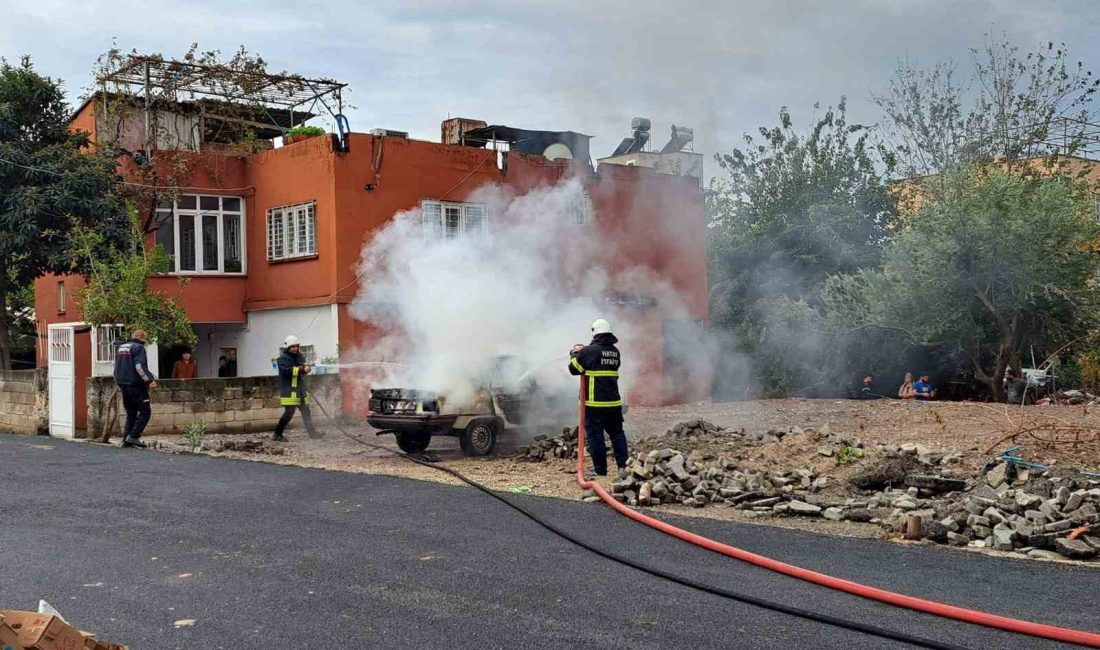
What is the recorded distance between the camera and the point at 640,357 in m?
23.4

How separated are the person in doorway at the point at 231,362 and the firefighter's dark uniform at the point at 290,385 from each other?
8053mm

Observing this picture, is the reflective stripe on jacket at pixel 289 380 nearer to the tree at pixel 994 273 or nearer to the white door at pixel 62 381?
the white door at pixel 62 381

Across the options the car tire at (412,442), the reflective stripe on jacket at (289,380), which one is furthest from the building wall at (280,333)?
the car tire at (412,442)

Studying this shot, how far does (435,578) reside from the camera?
22.4 feet

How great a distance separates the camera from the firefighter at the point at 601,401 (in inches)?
471

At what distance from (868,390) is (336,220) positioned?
14.4 m

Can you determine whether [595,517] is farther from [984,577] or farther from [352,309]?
[352,309]

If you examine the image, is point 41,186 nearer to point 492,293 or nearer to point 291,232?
point 291,232

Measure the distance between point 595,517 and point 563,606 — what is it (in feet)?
10.6

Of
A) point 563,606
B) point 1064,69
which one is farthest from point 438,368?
point 1064,69

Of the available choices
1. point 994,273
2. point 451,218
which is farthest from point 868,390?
point 451,218

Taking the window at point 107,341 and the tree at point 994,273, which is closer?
the window at point 107,341

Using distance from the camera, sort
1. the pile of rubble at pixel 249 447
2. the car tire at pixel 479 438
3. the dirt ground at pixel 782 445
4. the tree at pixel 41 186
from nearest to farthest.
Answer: the dirt ground at pixel 782 445, the car tire at pixel 479 438, the pile of rubble at pixel 249 447, the tree at pixel 41 186

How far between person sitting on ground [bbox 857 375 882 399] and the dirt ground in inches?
248
